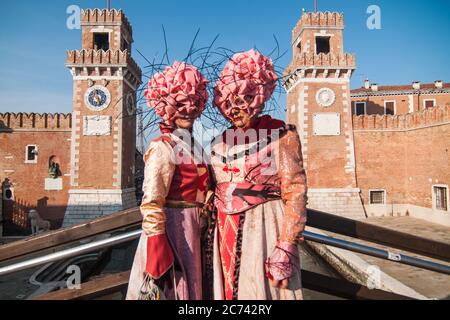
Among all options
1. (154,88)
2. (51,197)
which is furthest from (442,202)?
(51,197)

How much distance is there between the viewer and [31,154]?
18344 mm

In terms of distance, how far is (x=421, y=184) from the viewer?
16.9 meters

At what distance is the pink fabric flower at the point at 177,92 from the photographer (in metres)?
1.80

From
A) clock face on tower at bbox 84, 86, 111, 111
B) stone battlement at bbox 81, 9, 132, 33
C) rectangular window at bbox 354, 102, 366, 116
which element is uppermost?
stone battlement at bbox 81, 9, 132, 33

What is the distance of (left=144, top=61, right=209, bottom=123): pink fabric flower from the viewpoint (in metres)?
1.80

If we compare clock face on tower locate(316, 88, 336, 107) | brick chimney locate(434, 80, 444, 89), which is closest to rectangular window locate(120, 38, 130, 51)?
clock face on tower locate(316, 88, 336, 107)

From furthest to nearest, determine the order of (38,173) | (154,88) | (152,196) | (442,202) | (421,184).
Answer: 1. (38,173)
2. (421,184)
3. (442,202)
4. (154,88)
5. (152,196)

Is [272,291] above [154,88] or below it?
below

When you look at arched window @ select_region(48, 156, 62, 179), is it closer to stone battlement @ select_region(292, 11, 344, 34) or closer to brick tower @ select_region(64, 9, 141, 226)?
brick tower @ select_region(64, 9, 141, 226)

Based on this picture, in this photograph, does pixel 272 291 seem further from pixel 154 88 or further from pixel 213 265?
pixel 154 88

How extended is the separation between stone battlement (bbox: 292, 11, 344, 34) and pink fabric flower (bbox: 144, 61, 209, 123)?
1921 centimetres

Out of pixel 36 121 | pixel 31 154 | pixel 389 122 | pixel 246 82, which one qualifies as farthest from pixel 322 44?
pixel 246 82

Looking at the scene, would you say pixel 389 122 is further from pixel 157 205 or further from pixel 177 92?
pixel 157 205
